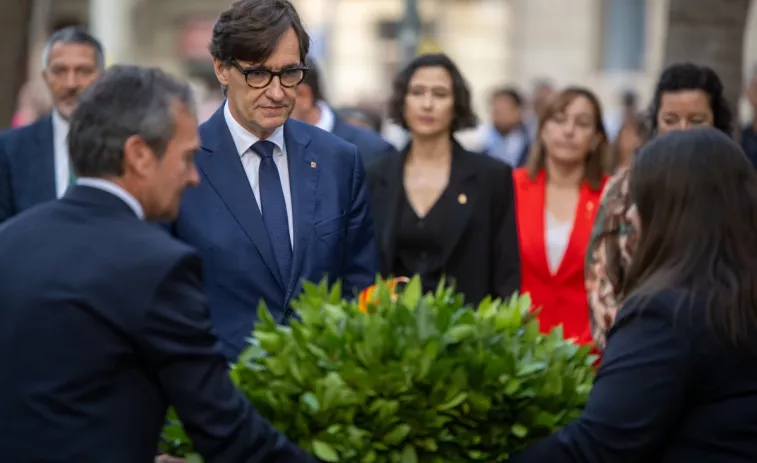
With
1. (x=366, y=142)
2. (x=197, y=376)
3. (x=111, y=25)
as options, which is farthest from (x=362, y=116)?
(x=111, y=25)

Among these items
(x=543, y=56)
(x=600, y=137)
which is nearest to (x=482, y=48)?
(x=543, y=56)

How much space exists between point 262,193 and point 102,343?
5.92 feet

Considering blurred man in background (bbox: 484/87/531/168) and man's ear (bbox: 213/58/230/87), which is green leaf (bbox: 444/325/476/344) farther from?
blurred man in background (bbox: 484/87/531/168)

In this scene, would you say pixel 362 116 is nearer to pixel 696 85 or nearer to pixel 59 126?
pixel 59 126

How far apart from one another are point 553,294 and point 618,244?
6.31 ft

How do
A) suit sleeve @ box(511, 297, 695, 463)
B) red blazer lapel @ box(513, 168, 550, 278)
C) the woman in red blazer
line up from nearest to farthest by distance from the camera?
suit sleeve @ box(511, 297, 695, 463) → the woman in red blazer → red blazer lapel @ box(513, 168, 550, 278)

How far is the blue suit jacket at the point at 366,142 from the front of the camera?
30.4ft

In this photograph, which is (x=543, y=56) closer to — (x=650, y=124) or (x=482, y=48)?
(x=482, y=48)

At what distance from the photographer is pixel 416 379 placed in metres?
4.26

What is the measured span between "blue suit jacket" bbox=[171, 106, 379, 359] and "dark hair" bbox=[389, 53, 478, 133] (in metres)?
2.97

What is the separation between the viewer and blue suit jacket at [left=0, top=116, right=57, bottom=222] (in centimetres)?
774

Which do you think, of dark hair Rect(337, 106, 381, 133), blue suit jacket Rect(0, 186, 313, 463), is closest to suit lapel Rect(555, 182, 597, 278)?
dark hair Rect(337, 106, 381, 133)

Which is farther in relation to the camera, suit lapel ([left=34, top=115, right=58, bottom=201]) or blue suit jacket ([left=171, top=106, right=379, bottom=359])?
suit lapel ([left=34, top=115, right=58, bottom=201])

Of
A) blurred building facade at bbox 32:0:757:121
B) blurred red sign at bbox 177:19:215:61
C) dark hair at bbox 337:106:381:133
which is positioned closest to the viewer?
dark hair at bbox 337:106:381:133
